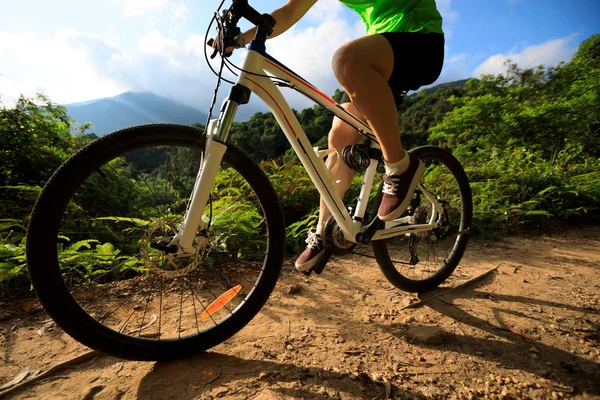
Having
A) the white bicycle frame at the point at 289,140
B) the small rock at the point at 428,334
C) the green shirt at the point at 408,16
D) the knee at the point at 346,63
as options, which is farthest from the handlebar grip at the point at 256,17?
the small rock at the point at 428,334

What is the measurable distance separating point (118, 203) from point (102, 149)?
2336 mm

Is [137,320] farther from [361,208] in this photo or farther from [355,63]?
[355,63]

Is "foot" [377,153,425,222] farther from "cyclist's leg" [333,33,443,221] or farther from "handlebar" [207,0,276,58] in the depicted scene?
"handlebar" [207,0,276,58]

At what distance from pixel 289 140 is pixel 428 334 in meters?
1.26

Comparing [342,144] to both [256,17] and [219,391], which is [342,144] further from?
[219,391]

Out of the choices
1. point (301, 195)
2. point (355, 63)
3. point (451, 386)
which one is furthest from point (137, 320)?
point (301, 195)

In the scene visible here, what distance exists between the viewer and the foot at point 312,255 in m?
1.80

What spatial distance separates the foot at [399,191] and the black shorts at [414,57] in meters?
0.46

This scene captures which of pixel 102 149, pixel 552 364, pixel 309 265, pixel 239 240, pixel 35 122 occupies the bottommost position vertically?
pixel 552 364

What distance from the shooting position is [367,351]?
4.52 ft

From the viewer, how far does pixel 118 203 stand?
3084 mm

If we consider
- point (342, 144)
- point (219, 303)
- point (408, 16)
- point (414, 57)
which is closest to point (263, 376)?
point (219, 303)

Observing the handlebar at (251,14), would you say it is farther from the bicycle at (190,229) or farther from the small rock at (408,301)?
the small rock at (408,301)

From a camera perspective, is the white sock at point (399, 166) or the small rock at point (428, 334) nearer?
the small rock at point (428, 334)
